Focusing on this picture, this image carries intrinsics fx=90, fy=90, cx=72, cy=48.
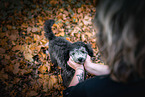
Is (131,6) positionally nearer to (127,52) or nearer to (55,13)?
(127,52)

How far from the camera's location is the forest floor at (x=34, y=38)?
2.14 metres

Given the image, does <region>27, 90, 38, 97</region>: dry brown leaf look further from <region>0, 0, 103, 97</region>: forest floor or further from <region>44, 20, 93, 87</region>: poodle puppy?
<region>44, 20, 93, 87</region>: poodle puppy

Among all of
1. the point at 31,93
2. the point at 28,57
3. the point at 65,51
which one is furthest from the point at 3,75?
the point at 65,51

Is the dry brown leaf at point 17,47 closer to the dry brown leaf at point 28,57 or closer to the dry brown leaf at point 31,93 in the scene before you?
the dry brown leaf at point 28,57

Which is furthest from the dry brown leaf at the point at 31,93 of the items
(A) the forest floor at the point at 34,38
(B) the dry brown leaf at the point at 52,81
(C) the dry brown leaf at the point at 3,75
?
(C) the dry brown leaf at the point at 3,75

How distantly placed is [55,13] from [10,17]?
4.37 feet

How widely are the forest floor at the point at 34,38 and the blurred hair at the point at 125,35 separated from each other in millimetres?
1838

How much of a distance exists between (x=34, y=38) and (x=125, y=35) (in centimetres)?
245

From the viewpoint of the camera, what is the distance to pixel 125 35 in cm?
61

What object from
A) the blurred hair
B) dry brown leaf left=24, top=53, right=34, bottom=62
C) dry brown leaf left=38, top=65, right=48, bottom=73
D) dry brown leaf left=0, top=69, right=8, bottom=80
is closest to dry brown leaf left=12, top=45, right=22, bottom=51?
dry brown leaf left=24, top=53, right=34, bottom=62

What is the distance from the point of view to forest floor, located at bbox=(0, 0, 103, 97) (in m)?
2.14

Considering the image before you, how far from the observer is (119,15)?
24.3 inches

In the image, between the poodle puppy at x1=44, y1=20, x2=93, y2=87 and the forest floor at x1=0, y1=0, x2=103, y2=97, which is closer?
the poodle puppy at x1=44, y1=20, x2=93, y2=87

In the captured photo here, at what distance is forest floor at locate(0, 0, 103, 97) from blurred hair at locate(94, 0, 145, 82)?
184cm
